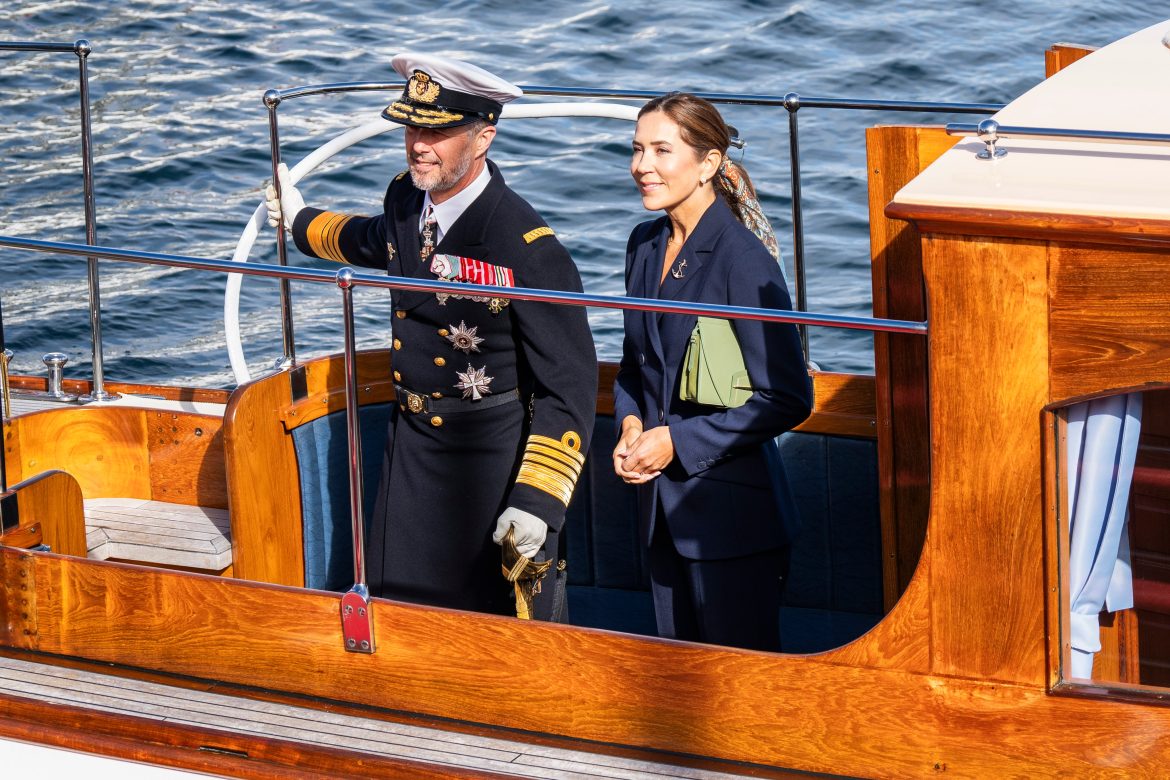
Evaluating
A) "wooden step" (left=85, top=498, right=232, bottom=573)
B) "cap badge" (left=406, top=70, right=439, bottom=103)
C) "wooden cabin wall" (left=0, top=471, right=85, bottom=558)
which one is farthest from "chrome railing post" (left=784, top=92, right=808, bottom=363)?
"wooden cabin wall" (left=0, top=471, right=85, bottom=558)

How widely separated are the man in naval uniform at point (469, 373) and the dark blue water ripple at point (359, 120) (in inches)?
179

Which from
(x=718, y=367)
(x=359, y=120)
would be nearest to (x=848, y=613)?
(x=718, y=367)

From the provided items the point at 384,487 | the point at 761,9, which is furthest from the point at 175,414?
the point at 761,9

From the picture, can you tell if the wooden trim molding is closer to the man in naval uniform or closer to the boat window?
the boat window

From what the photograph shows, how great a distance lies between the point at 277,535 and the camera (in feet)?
12.1

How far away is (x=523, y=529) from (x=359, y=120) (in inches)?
340

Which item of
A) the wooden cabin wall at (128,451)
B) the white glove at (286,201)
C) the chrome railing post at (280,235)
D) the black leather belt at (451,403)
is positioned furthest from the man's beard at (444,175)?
the wooden cabin wall at (128,451)

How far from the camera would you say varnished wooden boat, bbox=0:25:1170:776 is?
2.33 metres

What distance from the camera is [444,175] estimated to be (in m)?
3.14

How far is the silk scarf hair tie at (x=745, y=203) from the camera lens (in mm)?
3094

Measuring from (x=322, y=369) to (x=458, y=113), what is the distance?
933 millimetres

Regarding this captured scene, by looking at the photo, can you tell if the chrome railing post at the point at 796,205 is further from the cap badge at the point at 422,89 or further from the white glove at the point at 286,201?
the white glove at the point at 286,201

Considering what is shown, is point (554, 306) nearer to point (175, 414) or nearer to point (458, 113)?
point (458, 113)

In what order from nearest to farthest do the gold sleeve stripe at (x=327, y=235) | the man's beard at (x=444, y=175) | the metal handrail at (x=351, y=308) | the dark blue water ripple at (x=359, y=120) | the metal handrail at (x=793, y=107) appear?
the metal handrail at (x=351, y=308), the man's beard at (x=444, y=175), the metal handrail at (x=793, y=107), the gold sleeve stripe at (x=327, y=235), the dark blue water ripple at (x=359, y=120)
